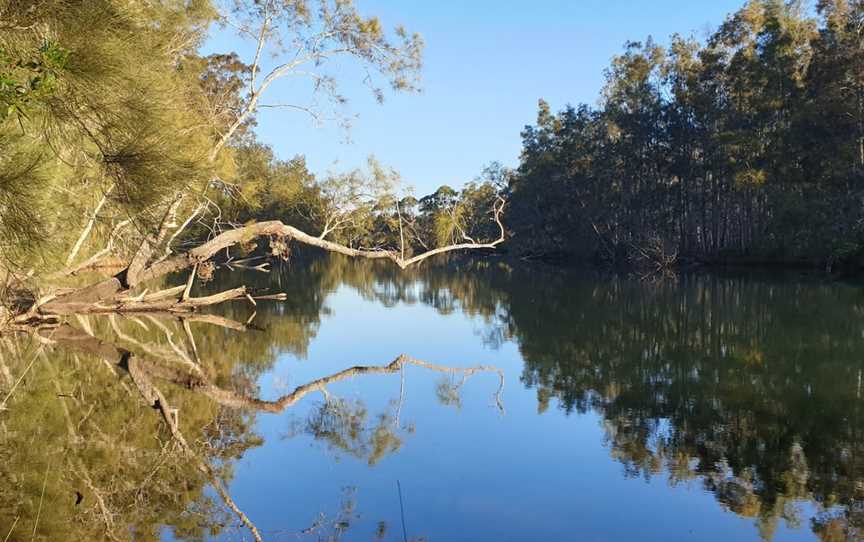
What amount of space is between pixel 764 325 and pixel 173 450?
10.1 meters

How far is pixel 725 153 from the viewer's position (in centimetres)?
2961

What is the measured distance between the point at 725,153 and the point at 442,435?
27.8 metres

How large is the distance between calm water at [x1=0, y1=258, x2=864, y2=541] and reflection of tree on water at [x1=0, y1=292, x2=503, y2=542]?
23 millimetres

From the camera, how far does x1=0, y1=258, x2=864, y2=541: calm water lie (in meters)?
3.94

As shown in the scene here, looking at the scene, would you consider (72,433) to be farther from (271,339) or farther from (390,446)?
(271,339)

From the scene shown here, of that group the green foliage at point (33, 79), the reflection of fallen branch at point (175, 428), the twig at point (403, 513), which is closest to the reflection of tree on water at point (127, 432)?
the reflection of fallen branch at point (175, 428)

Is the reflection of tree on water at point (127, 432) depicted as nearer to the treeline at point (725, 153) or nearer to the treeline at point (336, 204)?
the treeline at point (336, 204)

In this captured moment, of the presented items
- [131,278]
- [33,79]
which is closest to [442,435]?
[33,79]

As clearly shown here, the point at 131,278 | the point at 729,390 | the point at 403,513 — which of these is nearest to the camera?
the point at 403,513

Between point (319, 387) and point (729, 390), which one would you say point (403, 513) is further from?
point (729, 390)

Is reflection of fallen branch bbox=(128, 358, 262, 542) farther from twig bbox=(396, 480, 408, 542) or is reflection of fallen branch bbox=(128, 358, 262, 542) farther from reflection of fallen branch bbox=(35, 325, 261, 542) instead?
twig bbox=(396, 480, 408, 542)

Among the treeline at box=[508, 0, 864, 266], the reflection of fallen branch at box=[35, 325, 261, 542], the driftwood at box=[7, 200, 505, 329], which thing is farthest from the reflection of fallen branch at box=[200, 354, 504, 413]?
the treeline at box=[508, 0, 864, 266]

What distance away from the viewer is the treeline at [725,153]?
930 inches

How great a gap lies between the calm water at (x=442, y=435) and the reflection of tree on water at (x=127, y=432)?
0.9 inches
